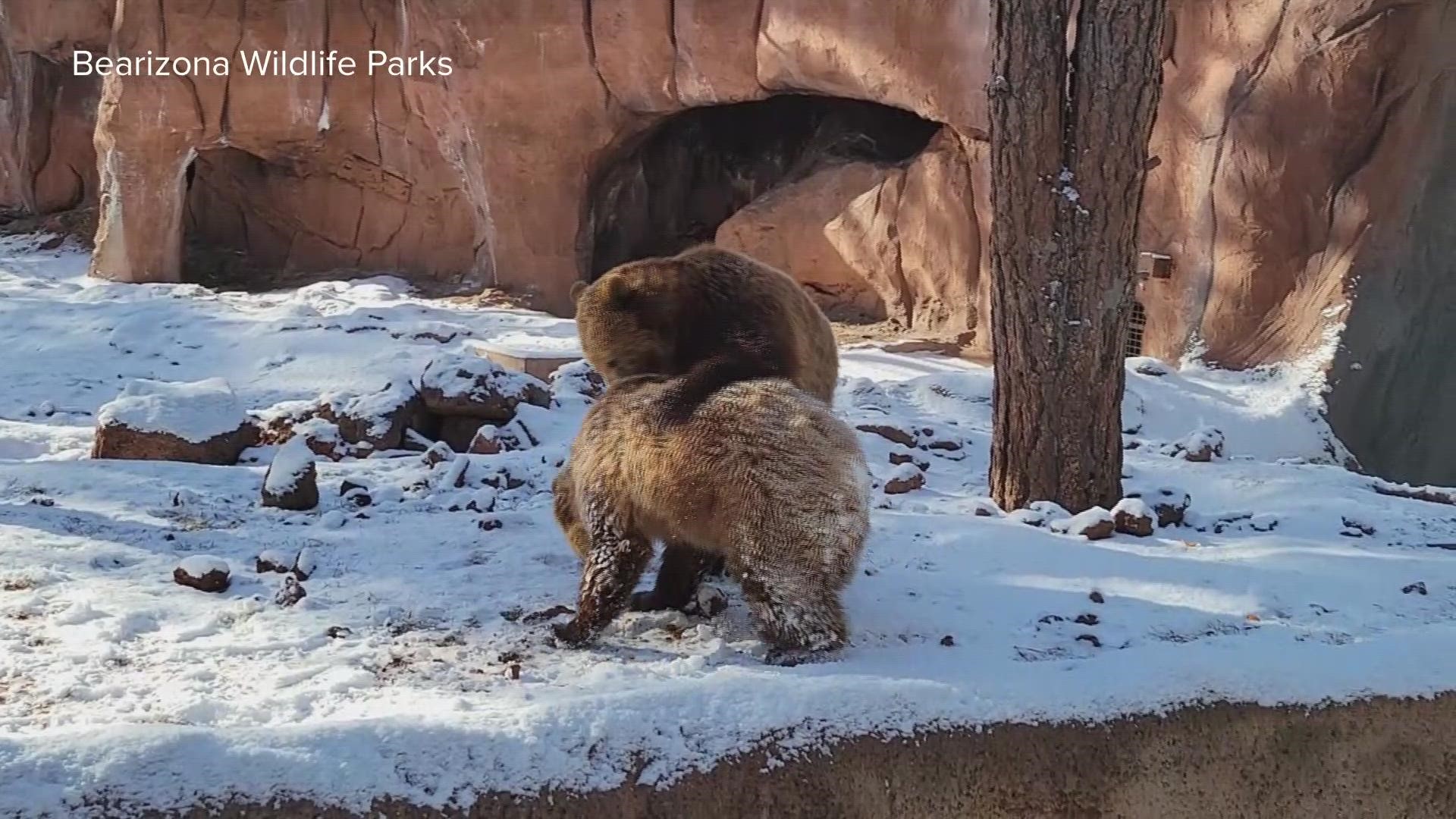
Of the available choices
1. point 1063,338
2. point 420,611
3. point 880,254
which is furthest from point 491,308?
point 420,611

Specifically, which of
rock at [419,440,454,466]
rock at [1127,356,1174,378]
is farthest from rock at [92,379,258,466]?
rock at [1127,356,1174,378]

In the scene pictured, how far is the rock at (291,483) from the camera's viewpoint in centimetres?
422

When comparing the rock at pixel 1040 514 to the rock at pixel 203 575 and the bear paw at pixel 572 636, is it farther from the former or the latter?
the rock at pixel 203 575

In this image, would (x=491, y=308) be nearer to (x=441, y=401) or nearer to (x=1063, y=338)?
(x=441, y=401)

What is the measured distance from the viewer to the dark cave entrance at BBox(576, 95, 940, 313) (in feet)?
41.8

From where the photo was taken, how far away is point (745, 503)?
113 inches

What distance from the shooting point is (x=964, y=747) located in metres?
2.51

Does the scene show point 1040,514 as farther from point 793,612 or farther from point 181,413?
point 181,413

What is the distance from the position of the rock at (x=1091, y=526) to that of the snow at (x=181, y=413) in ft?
10.7

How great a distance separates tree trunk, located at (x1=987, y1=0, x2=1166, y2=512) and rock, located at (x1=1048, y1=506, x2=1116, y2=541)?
427 millimetres

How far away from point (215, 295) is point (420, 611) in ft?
28.2

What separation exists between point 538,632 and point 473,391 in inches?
117

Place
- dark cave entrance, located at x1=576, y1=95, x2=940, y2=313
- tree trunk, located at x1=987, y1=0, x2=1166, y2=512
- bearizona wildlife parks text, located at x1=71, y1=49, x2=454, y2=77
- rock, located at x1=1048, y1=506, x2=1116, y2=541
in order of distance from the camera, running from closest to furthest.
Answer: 1. rock, located at x1=1048, y1=506, x2=1116, y2=541
2. tree trunk, located at x1=987, y1=0, x2=1166, y2=512
3. bearizona wildlife parks text, located at x1=71, y1=49, x2=454, y2=77
4. dark cave entrance, located at x1=576, y1=95, x2=940, y2=313

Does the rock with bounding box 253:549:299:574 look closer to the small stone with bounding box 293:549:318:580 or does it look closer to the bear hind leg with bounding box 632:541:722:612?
the small stone with bounding box 293:549:318:580
